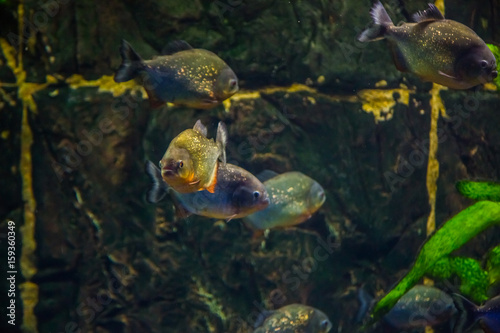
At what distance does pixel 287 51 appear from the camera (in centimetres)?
416

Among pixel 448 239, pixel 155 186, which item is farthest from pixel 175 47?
pixel 448 239

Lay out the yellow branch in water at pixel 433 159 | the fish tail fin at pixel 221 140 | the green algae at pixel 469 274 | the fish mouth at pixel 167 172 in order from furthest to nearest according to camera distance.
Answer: the yellow branch in water at pixel 433 159 < the green algae at pixel 469 274 < the fish tail fin at pixel 221 140 < the fish mouth at pixel 167 172

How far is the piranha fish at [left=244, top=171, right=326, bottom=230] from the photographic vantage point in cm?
340

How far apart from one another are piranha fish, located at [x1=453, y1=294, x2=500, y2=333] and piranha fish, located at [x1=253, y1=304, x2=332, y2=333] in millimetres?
1456

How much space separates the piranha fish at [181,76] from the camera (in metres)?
2.72

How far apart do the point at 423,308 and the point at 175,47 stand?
3321 mm

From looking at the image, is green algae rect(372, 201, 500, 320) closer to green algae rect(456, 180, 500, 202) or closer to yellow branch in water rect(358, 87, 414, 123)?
green algae rect(456, 180, 500, 202)

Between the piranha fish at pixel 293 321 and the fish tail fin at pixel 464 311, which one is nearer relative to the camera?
the fish tail fin at pixel 464 311

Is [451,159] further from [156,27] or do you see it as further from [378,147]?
[156,27]

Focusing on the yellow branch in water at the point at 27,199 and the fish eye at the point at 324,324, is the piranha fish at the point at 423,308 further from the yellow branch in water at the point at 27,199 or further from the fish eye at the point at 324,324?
the yellow branch in water at the point at 27,199

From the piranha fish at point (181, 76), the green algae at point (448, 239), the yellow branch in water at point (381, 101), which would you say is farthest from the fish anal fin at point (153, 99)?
the yellow branch in water at point (381, 101)

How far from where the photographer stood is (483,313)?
223cm

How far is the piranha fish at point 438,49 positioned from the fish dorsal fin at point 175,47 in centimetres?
126

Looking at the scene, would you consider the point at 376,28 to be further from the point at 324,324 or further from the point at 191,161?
the point at 324,324
